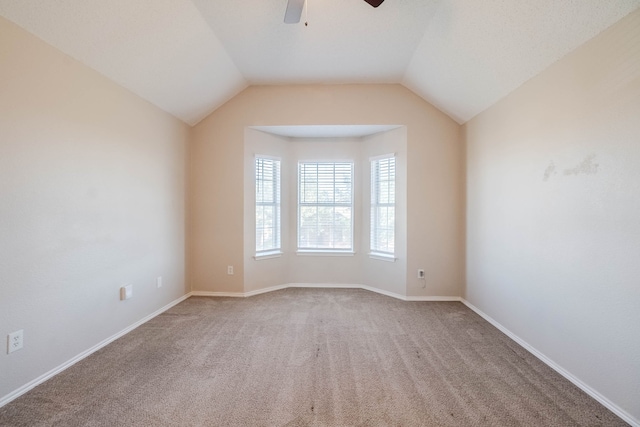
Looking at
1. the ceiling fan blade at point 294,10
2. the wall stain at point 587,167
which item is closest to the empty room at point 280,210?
the wall stain at point 587,167

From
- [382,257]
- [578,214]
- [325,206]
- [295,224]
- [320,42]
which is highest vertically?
[320,42]

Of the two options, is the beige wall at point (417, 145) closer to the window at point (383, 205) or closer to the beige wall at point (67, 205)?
the window at point (383, 205)

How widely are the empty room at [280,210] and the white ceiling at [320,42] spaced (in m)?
0.02

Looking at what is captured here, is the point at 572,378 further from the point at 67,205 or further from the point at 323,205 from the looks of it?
the point at 67,205

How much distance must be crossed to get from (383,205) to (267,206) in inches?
72.2

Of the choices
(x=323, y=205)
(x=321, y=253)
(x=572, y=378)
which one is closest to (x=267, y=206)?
(x=323, y=205)

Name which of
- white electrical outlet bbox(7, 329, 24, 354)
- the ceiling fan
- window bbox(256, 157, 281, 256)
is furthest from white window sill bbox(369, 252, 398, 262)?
white electrical outlet bbox(7, 329, 24, 354)

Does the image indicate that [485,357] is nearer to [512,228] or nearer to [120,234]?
[512,228]

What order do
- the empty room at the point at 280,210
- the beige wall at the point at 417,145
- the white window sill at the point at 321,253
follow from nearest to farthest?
the empty room at the point at 280,210
the beige wall at the point at 417,145
the white window sill at the point at 321,253

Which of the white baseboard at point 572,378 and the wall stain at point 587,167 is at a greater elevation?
the wall stain at point 587,167

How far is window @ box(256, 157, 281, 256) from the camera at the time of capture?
174 inches

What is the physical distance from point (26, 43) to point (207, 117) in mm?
2258

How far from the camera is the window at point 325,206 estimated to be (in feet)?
15.6

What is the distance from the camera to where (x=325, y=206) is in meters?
4.76
